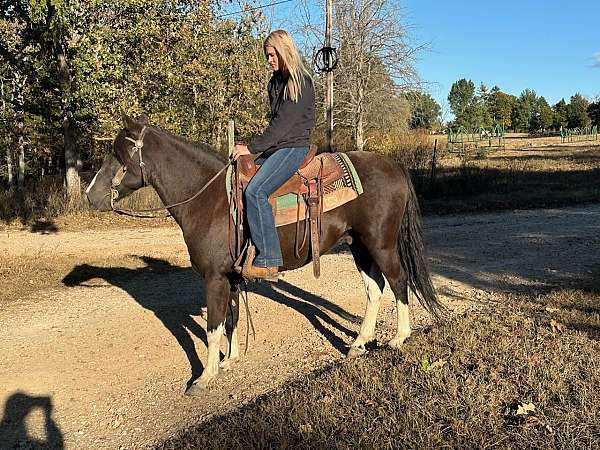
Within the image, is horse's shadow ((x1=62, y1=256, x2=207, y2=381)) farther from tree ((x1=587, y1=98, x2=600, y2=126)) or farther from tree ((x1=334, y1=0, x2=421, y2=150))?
tree ((x1=587, y1=98, x2=600, y2=126))

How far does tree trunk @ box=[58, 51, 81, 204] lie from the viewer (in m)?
15.1

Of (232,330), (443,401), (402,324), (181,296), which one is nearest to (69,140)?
(181,296)

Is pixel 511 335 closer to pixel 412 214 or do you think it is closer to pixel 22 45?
pixel 412 214

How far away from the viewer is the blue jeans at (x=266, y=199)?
4945mm

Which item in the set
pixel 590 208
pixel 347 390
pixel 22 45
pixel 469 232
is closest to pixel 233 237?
pixel 347 390

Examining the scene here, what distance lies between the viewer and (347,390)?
439 centimetres

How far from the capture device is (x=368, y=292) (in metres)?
6.02

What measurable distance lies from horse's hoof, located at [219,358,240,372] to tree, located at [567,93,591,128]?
107 metres

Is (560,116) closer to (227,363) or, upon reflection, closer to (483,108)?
(483,108)

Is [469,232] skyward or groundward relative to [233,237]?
groundward

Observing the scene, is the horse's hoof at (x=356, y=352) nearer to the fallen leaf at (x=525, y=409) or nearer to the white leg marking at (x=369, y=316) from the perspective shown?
the white leg marking at (x=369, y=316)

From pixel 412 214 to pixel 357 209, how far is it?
2.51 ft

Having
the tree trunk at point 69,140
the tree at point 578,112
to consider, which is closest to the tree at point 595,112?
the tree at point 578,112

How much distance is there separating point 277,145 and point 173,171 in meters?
1.09
